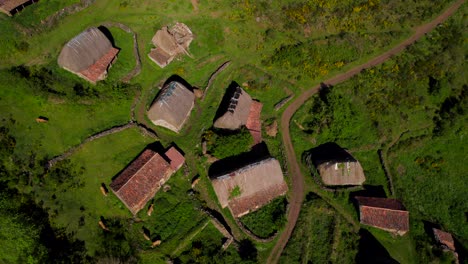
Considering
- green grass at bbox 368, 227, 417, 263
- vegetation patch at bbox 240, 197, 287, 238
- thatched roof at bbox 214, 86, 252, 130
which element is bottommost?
green grass at bbox 368, 227, 417, 263

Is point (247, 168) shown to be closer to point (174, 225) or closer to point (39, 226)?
point (174, 225)

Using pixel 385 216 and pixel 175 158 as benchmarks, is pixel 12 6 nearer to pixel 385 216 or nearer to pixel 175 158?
pixel 175 158

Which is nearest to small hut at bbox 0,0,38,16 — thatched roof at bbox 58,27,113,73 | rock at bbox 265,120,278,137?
thatched roof at bbox 58,27,113,73

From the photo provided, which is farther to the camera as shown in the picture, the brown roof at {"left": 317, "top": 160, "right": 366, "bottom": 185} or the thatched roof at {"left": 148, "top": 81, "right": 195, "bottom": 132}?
the brown roof at {"left": 317, "top": 160, "right": 366, "bottom": 185}

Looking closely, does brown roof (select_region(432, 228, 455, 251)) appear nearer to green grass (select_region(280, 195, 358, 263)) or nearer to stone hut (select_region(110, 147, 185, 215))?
green grass (select_region(280, 195, 358, 263))

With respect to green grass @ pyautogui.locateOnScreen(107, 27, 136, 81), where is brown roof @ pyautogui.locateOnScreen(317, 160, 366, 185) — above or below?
below

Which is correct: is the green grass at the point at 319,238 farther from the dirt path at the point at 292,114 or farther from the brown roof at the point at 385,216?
the brown roof at the point at 385,216
